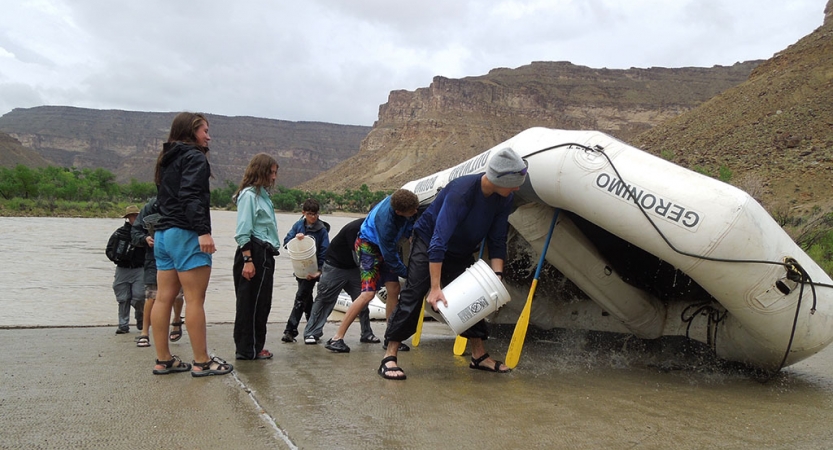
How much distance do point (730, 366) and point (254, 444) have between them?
395 cm

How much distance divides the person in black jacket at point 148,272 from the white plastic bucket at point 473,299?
113 inches

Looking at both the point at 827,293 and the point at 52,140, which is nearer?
the point at 827,293

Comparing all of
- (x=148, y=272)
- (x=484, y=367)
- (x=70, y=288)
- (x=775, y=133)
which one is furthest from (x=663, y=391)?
(x=775, y=133)

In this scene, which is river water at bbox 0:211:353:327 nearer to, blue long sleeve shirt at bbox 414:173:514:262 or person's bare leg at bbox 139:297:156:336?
person's bare leg at bbox 139:297:156:336

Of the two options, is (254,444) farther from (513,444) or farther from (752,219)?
(752,219)

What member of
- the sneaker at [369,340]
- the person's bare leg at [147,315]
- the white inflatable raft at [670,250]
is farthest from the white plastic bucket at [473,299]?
the person's bare leg at [147,315]

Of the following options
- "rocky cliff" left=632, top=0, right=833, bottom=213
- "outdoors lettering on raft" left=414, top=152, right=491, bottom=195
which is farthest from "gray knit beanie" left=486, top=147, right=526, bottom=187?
"rocky cliff" left=632, top=0, right=833, bottom=213

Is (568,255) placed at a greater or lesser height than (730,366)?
greater

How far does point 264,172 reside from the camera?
16.2ft

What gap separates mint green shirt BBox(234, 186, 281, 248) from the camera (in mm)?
4832

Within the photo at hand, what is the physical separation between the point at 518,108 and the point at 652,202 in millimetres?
147040

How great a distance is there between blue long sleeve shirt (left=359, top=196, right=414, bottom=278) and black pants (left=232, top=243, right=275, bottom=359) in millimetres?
934

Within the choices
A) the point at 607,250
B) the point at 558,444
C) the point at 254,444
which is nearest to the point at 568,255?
the point at 607,250

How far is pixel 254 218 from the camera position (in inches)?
192
